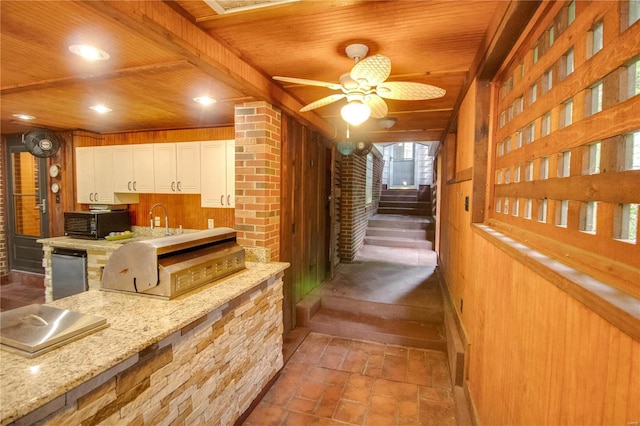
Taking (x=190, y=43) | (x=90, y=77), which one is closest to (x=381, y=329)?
(x=190, y=43)

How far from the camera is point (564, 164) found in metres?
1.10

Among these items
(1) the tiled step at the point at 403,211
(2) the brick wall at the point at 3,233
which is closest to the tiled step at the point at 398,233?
(1) the tiled step at the point at 403,211

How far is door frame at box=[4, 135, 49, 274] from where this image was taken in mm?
4602

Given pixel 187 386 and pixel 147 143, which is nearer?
pixel 187 386

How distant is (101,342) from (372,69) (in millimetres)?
1854

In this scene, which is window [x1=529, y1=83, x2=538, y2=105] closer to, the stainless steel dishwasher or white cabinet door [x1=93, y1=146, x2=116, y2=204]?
the stainless steel dishwasher

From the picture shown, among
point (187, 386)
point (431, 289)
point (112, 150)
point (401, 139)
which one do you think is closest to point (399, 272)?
point (431, 289)

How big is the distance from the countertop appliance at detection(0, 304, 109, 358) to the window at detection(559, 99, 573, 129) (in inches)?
81.8

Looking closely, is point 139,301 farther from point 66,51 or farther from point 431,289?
point 431,289

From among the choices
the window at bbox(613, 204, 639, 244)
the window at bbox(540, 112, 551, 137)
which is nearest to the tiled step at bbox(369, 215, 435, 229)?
the window at bbox(540, 112, 551, 137)

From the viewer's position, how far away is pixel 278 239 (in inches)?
113

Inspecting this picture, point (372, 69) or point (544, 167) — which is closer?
point (544, 167)

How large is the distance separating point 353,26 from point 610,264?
1557 mm

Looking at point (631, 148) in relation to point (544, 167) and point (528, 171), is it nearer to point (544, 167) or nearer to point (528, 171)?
point (544, 167)
